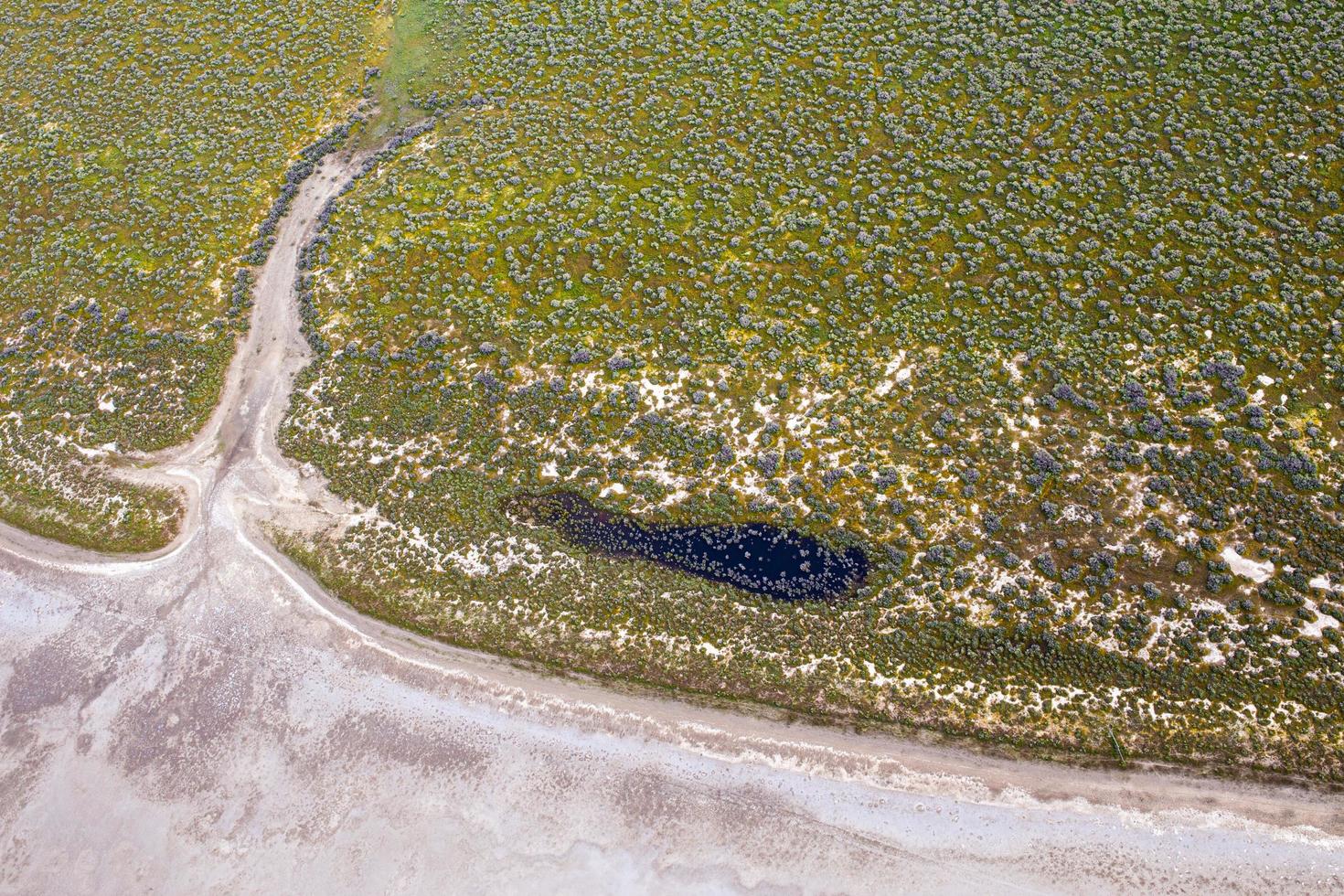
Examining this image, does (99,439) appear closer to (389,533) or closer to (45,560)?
(45,560)

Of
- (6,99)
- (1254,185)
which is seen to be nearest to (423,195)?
(6,99)

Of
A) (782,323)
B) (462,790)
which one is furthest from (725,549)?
Answer: (462,790)

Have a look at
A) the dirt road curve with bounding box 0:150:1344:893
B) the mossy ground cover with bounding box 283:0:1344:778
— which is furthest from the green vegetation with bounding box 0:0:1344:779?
the dirt road curve with bounding box 0:150:1344:893

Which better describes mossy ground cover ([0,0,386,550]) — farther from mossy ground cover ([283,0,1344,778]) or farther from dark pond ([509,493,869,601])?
dark pond ([509,493,869,601])

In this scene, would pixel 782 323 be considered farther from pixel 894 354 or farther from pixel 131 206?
pixel 131 206

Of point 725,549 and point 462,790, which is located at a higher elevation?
point 725,549

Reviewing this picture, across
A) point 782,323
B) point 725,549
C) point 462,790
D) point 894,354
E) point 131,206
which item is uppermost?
point 131,206
